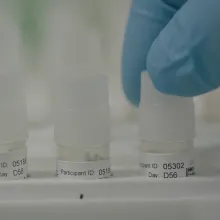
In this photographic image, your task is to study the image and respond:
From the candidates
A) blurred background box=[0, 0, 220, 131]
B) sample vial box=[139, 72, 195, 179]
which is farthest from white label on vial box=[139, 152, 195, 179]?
blurred background box=[0, 0, 220, 131]

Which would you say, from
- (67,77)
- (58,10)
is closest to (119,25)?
(58,10)

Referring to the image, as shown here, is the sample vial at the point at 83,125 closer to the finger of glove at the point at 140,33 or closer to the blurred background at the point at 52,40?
the finger of glove at the point at 140,33

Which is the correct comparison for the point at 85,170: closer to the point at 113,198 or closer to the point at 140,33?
the point at 113,198

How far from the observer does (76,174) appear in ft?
1.32

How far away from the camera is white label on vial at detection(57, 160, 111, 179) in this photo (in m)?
0.40

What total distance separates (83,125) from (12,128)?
0.06m

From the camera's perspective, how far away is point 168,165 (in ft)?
1.32

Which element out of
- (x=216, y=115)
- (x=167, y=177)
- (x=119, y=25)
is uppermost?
(x=119, y=25)

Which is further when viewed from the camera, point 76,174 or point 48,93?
point 48,93

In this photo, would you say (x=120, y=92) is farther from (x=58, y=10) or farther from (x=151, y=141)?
(x=151, y=141)

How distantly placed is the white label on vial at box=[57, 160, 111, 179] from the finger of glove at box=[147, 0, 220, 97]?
0.08m

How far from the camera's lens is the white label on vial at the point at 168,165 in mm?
401

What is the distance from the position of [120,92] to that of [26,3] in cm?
16

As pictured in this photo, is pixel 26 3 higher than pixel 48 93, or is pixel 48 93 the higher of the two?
pixel 26 3
